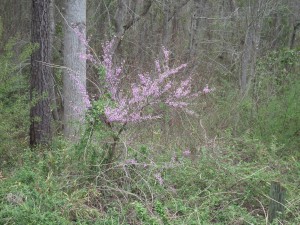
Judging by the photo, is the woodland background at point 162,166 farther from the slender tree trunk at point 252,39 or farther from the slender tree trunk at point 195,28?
the slender tree trunk at point 195,28

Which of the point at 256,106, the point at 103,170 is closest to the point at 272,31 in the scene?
the point at 256,106

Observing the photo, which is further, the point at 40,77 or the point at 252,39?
the point at 252,39

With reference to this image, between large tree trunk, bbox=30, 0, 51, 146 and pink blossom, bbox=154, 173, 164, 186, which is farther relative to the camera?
large tree trunk, bbox=30, 0, 51, 146

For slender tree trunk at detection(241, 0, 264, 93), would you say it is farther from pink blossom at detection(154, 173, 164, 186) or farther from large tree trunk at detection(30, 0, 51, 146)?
pink blossom at detection(154, 173, 164, 186)

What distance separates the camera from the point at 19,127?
7.01 m

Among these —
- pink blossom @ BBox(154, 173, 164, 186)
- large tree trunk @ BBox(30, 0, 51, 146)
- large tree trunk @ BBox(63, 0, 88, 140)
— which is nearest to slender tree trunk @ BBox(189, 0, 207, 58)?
large tree trunk @ BBox(63, 0, 88, 140)

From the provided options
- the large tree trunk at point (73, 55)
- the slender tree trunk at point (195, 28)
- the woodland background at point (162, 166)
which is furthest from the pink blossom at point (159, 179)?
the slender tree trunk at point (195, 28)

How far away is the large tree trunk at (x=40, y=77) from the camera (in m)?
6.63

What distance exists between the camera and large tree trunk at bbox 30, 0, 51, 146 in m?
6.63

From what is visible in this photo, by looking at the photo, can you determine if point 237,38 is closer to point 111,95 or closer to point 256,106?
point 256,106

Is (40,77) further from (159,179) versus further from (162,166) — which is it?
(159,179)

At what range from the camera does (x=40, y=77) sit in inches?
267

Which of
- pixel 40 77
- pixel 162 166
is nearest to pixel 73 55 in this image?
pixel 40 77

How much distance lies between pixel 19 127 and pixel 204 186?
321 centimetres
